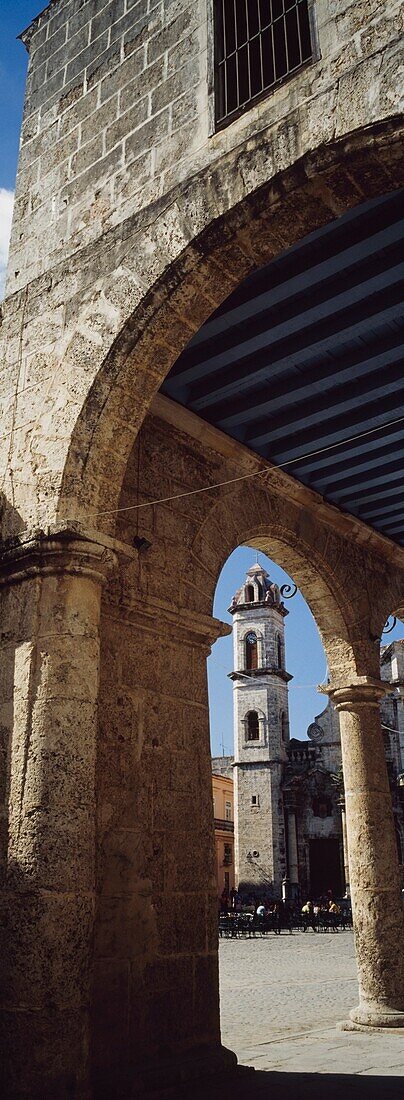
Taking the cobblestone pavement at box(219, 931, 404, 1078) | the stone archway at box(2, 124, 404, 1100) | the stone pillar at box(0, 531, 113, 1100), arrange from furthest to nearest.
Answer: the cobblestone pavement at box(219, 931, 404, 1078), the stone archway at box(2, 124, 404, 1100), the stone pillar at box(0, 531, 113, 1100)

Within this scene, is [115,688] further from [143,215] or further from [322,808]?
[322,808]

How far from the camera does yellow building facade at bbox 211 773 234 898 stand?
3562 cm

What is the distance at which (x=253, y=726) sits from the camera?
2864cm

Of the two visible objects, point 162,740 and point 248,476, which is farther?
point 248,476

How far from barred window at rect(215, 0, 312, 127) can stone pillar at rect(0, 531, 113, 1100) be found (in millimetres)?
2072

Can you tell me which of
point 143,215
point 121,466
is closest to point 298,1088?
point 121,466

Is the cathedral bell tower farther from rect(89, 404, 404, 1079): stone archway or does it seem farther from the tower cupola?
rect(89, 404, 404, 1079): stone archway

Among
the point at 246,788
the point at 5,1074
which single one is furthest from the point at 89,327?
the point at 246,788

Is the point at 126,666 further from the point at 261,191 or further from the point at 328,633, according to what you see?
the point at 328,633

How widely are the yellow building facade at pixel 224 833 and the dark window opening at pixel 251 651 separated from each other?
8137mm

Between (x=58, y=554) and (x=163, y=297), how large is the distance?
1.18m

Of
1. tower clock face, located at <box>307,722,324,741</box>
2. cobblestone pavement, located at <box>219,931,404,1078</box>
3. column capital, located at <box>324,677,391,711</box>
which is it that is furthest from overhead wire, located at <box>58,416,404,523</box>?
tower clock face, located at <box>307,722,324,741</box>

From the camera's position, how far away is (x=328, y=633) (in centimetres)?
695

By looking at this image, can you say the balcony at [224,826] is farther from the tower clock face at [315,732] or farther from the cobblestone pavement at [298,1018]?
the cobblestone pavement at [298,1018]
